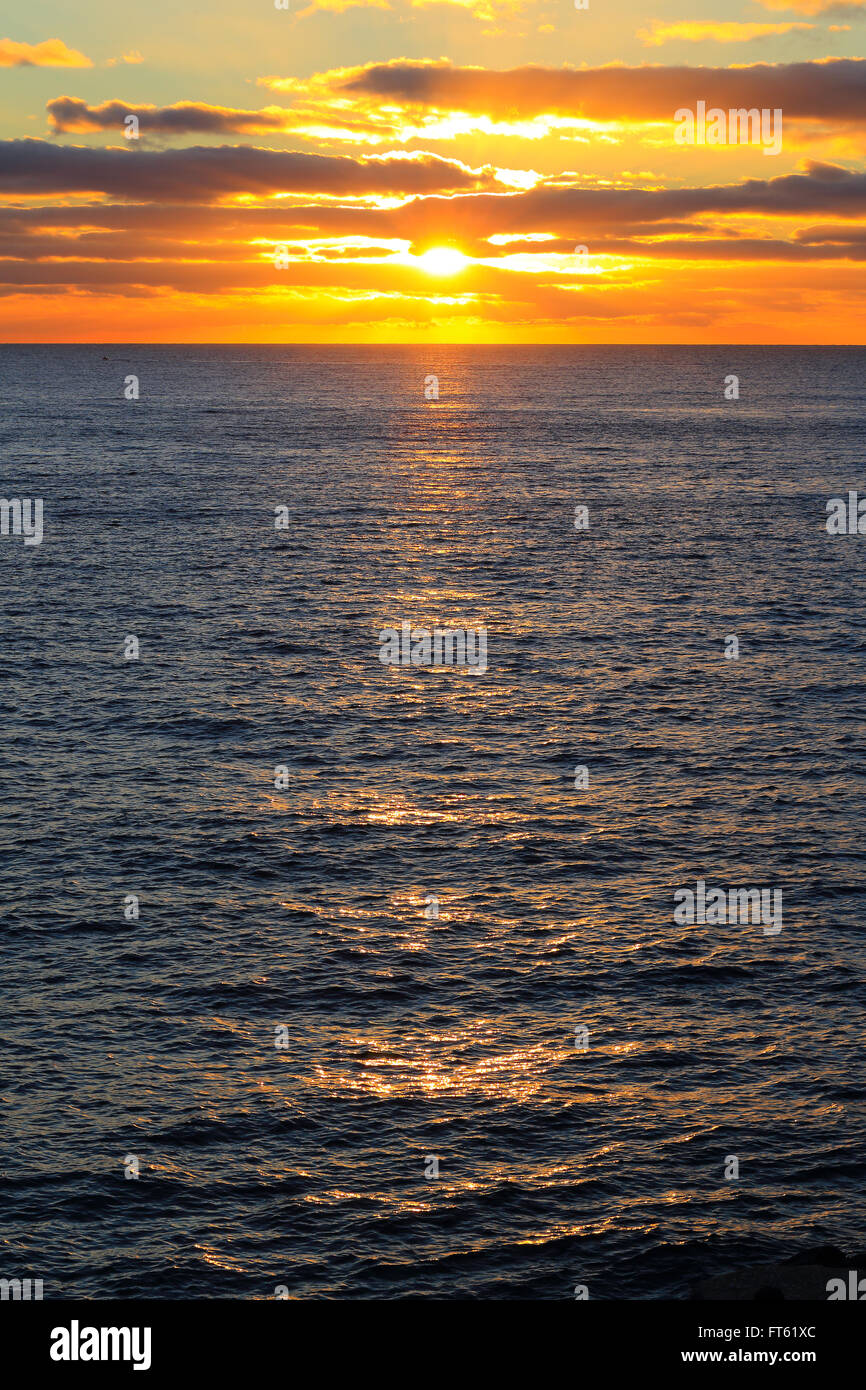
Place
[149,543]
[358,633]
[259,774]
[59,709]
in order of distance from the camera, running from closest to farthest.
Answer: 1. [259,774]
2. [59,709]
3. [358,633]
4. [149,543]

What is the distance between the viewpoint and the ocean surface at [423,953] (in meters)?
37.1

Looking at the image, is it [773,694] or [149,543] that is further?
[149,543]

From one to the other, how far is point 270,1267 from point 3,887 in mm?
26364

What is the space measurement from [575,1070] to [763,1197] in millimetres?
7694

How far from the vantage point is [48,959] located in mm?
50812

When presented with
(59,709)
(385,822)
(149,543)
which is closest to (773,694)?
(385,822)

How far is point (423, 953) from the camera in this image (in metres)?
51.2

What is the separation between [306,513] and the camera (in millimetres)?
161125

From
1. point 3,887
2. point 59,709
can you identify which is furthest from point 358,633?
point 3,887

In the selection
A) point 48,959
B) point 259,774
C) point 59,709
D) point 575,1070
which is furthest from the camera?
point 59,709

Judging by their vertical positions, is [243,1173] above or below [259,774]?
below

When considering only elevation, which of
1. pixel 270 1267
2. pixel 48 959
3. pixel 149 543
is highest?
pixel 149 543

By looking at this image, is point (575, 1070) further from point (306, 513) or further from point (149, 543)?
point (306, 513)

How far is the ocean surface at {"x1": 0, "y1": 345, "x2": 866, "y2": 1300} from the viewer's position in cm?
3709
